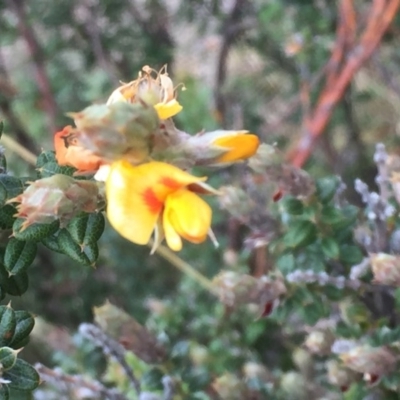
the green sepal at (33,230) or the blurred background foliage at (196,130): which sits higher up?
the green sepal at (33,230)

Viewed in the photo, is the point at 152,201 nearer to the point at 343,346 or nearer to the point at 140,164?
the point at 140,164

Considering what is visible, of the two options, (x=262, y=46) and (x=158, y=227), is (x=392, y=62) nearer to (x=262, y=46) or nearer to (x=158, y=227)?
(x=262, y=46)

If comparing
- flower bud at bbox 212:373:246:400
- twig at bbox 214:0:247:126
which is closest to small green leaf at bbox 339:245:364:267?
flower bud at bbox 212:373:246:400

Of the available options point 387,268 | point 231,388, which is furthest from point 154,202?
point 231,388

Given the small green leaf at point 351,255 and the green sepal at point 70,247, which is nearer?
the green sepal at point 70,247

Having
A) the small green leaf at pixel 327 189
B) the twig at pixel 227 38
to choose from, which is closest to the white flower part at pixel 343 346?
the small green leaf at pixel 327 189

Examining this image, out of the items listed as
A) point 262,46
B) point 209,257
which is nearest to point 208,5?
point 262,46

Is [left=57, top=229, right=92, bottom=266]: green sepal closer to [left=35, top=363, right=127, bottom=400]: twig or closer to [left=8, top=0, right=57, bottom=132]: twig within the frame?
[left=35, top=363, right=127, bottom=400]: twig

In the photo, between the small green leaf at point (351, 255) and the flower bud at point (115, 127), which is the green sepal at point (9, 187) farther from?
the small green leaf at point (351, 255)
